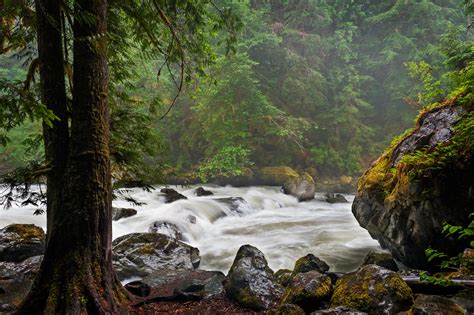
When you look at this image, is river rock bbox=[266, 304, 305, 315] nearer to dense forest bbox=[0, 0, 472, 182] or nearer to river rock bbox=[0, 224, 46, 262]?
river rock bbox=[0, 224, 46, 262]

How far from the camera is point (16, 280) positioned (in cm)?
612

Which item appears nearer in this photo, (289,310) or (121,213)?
(289,310)

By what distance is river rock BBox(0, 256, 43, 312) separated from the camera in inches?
206

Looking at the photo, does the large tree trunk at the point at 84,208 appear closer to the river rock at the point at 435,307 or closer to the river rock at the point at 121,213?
the river rock at the point at 435,307

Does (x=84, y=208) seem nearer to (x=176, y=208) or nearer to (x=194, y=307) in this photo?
(x=194, y=307)

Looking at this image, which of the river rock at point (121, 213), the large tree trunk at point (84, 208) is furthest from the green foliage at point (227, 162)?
the large tree trunk at point (84, 208)

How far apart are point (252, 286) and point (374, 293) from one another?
1.94 metres

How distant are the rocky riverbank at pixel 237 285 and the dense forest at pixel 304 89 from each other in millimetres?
11598

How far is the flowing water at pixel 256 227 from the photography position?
915 cm

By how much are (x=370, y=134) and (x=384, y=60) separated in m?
6.04

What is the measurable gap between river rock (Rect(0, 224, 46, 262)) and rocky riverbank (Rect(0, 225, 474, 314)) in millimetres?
18

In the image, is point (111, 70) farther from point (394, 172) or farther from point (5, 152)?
point (5, 152)

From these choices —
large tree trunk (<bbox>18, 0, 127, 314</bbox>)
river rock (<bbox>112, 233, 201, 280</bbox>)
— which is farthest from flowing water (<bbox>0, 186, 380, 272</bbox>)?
large tree trunk (<bbox>18, 0, 127, 314</bbox>)

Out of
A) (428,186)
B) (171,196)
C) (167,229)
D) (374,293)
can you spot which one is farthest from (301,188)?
(374,293)
